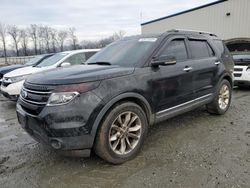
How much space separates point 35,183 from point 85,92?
4.21ft

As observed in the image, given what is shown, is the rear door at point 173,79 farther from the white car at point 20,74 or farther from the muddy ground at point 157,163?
the white car at point 20,74

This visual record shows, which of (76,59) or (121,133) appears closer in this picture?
(121,133)

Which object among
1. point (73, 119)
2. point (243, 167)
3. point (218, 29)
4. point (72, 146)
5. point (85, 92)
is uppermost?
point (218, 29)

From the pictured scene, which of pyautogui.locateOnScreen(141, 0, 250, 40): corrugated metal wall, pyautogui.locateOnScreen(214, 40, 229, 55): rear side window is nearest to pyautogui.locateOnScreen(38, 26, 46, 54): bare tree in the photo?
pyautogui.locateOnScreen(141, 0, 250, 40): corrugated metal wall

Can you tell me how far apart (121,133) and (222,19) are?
1858cm

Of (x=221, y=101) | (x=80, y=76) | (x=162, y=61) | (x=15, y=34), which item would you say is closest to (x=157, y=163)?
(x=162, y=61)

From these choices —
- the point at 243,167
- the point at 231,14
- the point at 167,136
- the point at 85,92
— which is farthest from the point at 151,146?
the point at 231,14

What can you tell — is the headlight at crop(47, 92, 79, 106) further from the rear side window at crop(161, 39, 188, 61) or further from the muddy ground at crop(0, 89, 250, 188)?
the rear side window at crop(161, 39, 188, 61)

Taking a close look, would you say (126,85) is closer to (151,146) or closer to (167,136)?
(151,146)

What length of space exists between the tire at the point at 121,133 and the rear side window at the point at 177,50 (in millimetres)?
1232

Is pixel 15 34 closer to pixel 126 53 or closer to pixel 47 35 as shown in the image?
pixel 47 35

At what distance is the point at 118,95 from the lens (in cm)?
308

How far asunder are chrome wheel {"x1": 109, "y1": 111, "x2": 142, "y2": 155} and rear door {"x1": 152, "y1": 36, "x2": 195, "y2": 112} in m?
0.48

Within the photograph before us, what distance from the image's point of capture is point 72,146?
112 inches
